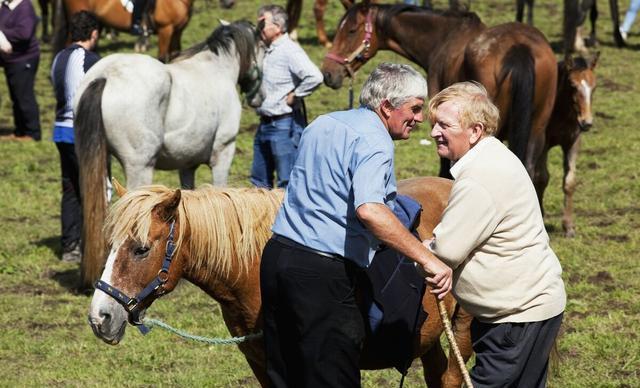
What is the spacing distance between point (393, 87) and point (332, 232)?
1.99 ft

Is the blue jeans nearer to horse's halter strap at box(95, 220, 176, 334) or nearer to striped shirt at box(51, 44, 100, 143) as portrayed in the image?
striped shirt at box(51, 44, 100, 143)

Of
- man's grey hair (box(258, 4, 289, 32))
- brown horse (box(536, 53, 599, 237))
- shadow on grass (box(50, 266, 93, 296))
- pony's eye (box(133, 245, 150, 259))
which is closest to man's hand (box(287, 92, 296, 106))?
man's grey hair (box(258, 4, 289, 32))

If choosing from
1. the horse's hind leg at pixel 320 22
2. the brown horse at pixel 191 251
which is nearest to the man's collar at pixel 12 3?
the horse's hind leg at pixel 320 22

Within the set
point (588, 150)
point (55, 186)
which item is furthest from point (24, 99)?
point (588, 150)

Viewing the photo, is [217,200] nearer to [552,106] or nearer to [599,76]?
[552,106]

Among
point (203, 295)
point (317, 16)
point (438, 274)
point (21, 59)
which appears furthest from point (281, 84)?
point (317, 16)

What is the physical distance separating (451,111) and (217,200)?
113 cm

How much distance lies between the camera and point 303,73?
9.35m

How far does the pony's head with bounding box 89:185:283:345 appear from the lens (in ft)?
15.3

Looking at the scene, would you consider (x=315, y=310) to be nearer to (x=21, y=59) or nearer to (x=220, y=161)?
(x=220, y=161)

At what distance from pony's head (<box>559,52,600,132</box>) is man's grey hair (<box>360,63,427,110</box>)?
19.7ft

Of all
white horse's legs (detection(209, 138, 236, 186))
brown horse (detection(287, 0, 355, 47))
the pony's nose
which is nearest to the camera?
white horse's legs (detection(209, 138, 236, 186))

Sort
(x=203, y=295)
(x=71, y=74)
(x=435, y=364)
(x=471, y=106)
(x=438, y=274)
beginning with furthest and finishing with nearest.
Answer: (x=71, y=74) < (x=203, y=295) < (x=435, y=364) < (x=471, y=106) < (x=438, y=274)

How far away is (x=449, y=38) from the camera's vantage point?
10438 mm
